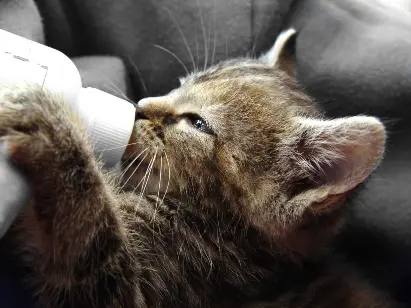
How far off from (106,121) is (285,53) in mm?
673

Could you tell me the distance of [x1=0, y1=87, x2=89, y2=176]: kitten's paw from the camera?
3.02 feet

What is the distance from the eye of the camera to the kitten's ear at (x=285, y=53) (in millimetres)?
1601

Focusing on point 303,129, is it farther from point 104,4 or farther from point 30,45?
point 104,4

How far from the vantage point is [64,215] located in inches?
38.0

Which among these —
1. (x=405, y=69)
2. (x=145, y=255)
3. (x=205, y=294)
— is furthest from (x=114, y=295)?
(x=405, y=69)

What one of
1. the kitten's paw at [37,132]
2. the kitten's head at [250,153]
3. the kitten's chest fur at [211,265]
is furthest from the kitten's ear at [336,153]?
the kitten's paw at [37,132]

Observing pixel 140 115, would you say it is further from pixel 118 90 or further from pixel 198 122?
pixel 118 90

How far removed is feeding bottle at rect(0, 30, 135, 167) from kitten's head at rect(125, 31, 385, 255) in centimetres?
9

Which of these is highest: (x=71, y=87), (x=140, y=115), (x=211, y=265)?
(x=71, y=87)

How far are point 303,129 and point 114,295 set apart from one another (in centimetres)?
55

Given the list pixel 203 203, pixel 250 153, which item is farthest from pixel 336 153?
pixel 203 203

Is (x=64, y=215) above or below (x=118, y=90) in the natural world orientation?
above

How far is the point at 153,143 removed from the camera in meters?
1.27

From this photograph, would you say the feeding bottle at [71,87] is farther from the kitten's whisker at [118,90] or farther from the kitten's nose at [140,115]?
the kitten's whisker at [118,90]
